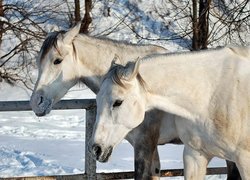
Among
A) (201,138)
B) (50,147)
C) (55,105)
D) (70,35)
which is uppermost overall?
(70,35)

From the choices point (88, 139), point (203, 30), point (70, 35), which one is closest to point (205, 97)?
point (70, 35)

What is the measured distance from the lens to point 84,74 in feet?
14.8

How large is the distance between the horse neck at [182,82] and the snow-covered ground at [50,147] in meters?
2.82

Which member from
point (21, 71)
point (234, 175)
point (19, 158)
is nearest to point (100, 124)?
point (234, 175)

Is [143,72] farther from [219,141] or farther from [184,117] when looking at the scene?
Result: [219,141]

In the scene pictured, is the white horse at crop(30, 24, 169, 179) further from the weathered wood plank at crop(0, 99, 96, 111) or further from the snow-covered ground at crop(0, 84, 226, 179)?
the snow-covered ground at crop(0, 84, 226, 179)

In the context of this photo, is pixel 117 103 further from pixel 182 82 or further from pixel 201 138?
pixel 201 138

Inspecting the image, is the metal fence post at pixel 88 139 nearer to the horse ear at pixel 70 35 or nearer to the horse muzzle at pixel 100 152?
the horse ear at pixel 70 35

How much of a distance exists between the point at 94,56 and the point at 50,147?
5.27 metres

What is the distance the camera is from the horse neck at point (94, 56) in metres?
4.52

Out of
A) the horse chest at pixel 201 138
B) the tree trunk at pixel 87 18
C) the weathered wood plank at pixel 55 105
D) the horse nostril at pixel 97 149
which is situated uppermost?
the horse nostril at pixel 97 149

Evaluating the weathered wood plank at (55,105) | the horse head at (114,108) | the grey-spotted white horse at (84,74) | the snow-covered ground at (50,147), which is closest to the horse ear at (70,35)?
the grey-spotted white horse at (84,74)

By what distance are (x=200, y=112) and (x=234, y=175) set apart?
3.78 ft

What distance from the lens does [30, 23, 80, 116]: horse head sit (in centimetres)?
441
